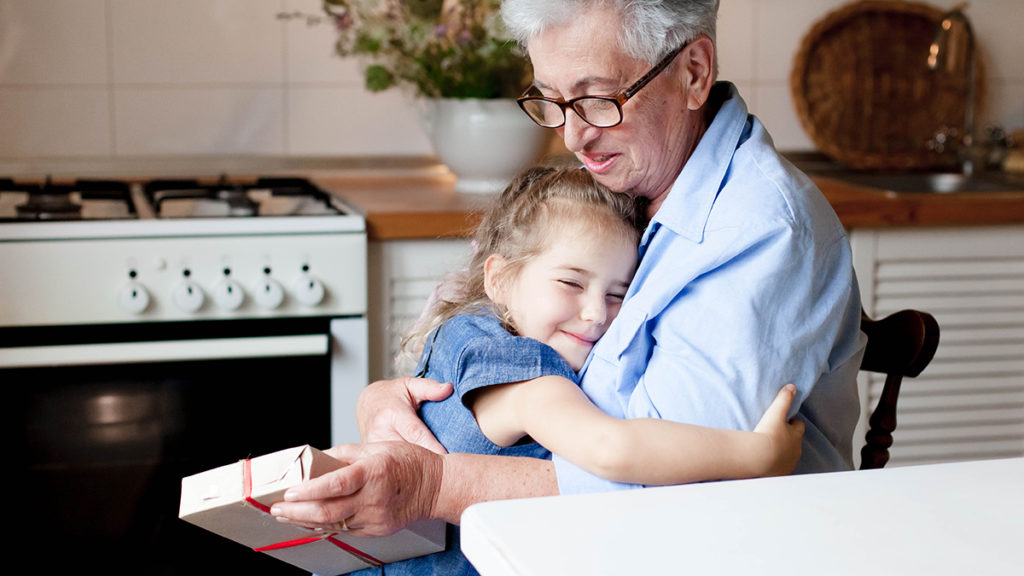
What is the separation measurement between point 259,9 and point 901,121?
167 cm

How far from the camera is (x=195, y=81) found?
2.48m

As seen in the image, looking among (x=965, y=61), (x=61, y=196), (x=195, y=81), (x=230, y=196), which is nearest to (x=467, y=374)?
(x=230, y=196)

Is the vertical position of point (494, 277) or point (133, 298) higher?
point (494, 277)

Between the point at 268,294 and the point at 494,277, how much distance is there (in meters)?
0.71

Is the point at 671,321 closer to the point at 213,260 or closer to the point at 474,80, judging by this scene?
the point at 213,260

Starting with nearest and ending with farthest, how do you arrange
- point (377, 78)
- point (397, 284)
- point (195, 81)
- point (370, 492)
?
1. point (370, 492)
2. point (397, 284)
3. point (377, 78)
4. point (195, 81)

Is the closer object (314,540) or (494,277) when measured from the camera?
(314,540)

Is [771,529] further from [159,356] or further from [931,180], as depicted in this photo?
[931,180]

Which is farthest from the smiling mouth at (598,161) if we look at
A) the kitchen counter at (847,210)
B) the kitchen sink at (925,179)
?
the kitchen sink at (925,179)

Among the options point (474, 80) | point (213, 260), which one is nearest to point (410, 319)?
point (213, 260)

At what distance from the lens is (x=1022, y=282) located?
6.92 feet

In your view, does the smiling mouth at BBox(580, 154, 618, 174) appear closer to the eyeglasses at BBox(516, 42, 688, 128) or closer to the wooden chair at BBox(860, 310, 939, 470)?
the eyeglasses at BBox(516, 42, 688, 128)

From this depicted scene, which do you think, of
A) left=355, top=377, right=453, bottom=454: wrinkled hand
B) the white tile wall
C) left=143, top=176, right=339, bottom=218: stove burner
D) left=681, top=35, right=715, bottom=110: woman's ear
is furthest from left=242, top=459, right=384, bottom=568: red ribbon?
the white tile wall

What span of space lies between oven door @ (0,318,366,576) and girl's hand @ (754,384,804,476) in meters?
1.08
